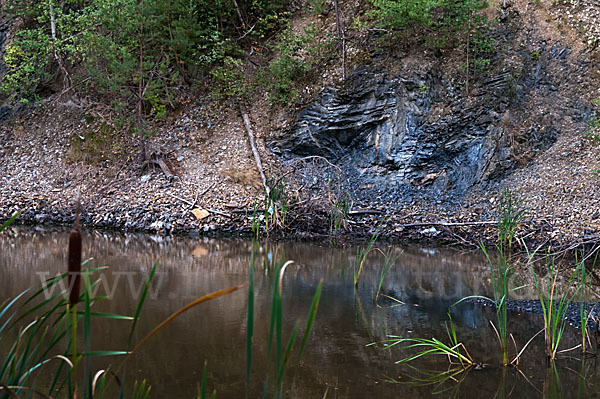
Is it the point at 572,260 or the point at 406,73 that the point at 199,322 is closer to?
the point at 572,260

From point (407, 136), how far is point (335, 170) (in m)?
1.69

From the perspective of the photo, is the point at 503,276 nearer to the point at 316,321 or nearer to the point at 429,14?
the point at 316,321

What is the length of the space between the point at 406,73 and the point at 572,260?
5.65 m

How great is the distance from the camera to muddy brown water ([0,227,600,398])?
10.7 feet

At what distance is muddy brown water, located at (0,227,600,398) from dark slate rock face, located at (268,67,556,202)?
8.65ft

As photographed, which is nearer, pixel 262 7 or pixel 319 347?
pixel 319 347

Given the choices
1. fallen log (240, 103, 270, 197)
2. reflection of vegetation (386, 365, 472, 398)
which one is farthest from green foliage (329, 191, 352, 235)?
reflection of vegetation (386, 365, 472, 398)

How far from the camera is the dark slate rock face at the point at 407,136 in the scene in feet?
34.9

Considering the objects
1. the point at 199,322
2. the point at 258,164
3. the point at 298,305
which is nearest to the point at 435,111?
the point at 258,164

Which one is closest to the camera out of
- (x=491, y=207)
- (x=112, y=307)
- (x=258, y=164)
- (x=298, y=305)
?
(x=112, y=307)

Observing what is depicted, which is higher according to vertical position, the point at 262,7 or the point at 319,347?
the point at 262,7

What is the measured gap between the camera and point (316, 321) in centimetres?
458

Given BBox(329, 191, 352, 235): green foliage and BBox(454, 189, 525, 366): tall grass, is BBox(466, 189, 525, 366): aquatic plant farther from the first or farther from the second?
BBox(329, 191, 352, 235): green foliage

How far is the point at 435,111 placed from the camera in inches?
438
